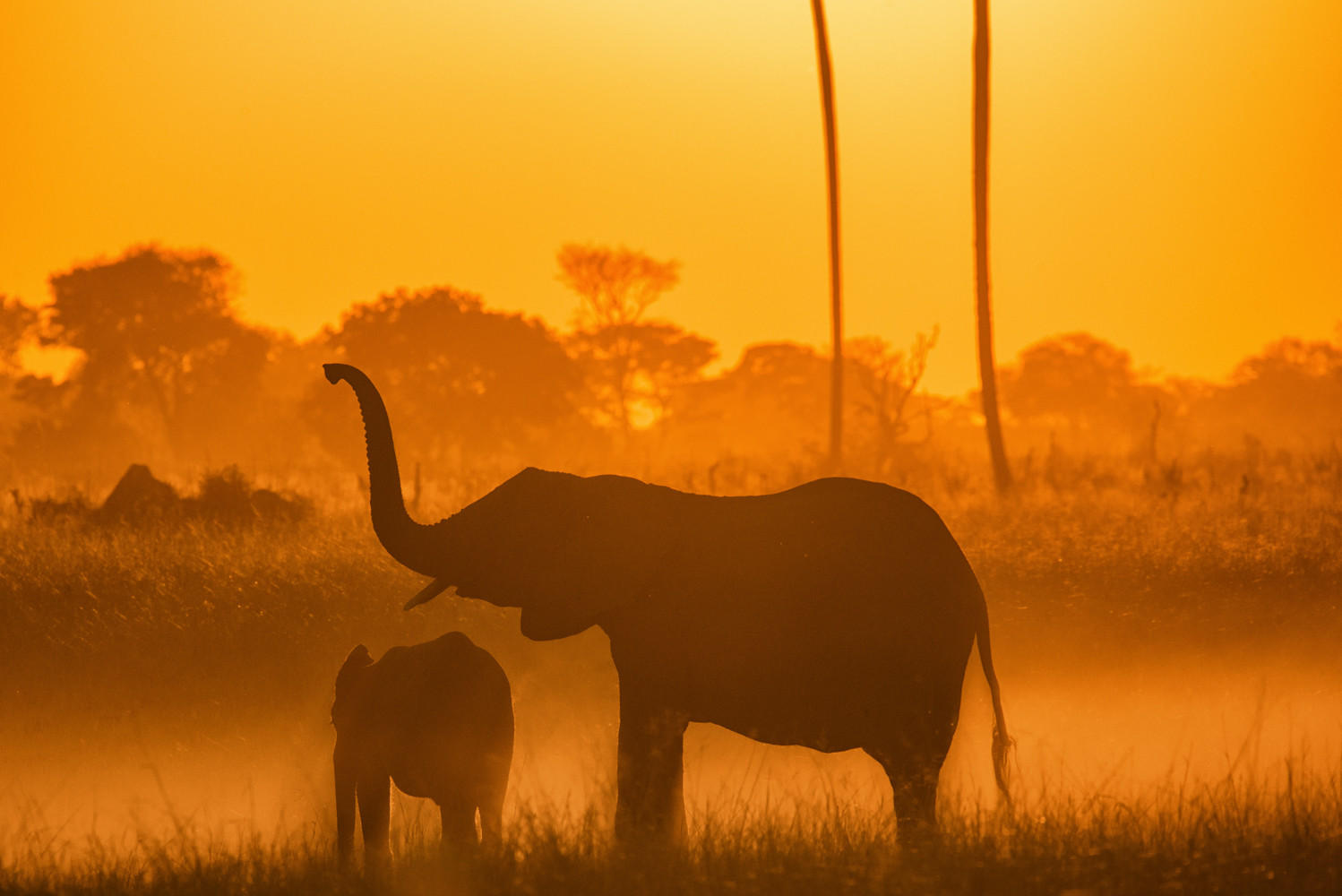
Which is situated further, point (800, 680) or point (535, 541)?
point (535, 541)

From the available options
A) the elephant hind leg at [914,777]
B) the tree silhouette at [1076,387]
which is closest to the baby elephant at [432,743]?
the elephant hind leg at [914,777]

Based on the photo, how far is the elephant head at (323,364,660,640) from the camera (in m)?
7.31

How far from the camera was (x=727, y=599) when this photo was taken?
23.9ft

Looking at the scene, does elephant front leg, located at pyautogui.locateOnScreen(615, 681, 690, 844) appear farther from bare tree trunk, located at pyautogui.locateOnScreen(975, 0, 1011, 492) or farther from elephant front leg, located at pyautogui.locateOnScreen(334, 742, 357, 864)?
bare tree trunk, located at pyautogui.locateOnScreen(975, 0, 1011, 492)

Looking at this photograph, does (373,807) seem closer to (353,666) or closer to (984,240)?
(353,666)

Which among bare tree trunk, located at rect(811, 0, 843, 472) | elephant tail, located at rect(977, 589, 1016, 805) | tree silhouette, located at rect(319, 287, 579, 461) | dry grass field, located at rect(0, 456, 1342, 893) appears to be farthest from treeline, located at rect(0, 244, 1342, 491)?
elephant tail, located at rect(977, 589, 1016, 805)

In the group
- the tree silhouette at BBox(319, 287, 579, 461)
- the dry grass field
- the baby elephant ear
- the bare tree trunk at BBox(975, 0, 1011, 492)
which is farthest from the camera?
the tree silhouette at BBox(319, 287, 579, 461)

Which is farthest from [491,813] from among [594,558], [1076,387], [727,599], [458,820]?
[1076,387]

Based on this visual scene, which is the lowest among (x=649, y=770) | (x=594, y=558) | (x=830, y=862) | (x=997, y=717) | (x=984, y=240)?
(x=830, y=862)

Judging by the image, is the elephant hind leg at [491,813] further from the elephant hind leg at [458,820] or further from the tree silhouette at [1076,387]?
the tree silhouette at [1076,387]

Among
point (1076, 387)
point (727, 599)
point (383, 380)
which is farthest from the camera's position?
point (1076, 387)

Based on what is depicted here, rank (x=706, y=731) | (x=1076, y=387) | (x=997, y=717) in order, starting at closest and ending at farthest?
1. (x=997, y=717)
2. (x=706, y=731)
3. (x=1076, y=387)

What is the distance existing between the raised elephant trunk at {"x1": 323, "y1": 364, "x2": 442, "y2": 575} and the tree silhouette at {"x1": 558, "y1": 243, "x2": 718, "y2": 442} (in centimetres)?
4363

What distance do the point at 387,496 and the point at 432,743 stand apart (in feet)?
3.21
